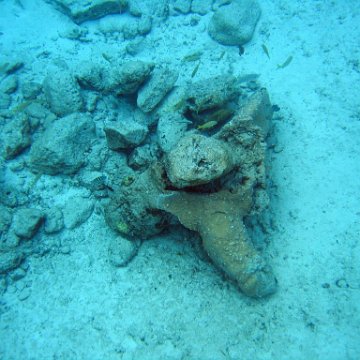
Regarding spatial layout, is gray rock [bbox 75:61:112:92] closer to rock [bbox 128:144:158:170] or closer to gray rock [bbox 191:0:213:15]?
rock [bbox 128:144:158:170]

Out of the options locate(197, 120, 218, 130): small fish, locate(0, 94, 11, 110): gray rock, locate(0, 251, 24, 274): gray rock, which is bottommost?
locate(0, 251, 24, 274): gray rock

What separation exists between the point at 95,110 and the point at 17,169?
1.71 metres

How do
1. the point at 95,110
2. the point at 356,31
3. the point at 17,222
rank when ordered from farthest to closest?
the point at 356,31 < the point at 95,110 < the point at 17,222

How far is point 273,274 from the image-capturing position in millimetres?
3766

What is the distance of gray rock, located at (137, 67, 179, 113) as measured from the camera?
5086mm

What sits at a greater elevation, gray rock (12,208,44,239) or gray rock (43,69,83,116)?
gray rock (43,69,83,116)

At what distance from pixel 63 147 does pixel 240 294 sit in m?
3.44

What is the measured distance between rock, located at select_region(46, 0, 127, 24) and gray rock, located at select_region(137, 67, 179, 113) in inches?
119

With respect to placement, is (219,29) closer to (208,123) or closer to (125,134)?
(208,123)

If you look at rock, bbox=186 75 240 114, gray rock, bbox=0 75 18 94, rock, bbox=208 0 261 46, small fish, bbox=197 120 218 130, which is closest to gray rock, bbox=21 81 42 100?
gray rock, bbox=0 75 18 94

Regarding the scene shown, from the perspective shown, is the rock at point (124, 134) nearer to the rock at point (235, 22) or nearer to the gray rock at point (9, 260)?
the gray rock at point (9, 260)

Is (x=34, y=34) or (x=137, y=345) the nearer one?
(x=137, y=345)

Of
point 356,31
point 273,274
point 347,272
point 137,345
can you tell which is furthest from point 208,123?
point 356,31

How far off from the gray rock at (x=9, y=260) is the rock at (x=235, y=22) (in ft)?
19.0
